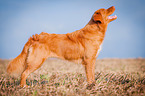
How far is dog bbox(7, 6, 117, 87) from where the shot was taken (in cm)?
368

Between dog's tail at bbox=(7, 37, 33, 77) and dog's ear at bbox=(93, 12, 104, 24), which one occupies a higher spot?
dog's ear at bbox=(93, 12, 104, 24)

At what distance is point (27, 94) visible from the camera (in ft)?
9.69

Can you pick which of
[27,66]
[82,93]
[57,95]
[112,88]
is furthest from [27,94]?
[112,88]

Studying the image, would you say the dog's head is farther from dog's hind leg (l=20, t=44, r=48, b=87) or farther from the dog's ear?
dog's hind leg (l=20, t=44, r=48, b=87)

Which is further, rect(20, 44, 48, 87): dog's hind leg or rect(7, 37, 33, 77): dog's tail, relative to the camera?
rect(7, 37, 33, 77): dog's tail

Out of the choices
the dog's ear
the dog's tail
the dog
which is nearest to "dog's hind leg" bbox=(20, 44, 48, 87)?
the dog

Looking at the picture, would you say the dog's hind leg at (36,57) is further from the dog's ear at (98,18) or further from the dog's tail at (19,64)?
the dog's ear at (98,18)

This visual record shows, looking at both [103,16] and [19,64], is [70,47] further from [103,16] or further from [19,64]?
[19,64]

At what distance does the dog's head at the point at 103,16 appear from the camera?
3.82m

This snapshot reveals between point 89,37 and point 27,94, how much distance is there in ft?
7.64

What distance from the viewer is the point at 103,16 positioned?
3941 millimetres

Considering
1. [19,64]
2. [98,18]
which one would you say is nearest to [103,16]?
[98,18]

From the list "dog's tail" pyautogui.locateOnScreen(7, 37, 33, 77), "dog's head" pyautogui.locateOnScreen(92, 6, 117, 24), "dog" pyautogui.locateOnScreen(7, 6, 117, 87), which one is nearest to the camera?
"dog" pyautogui.locateOnScreen(7, 6, 117, 87)

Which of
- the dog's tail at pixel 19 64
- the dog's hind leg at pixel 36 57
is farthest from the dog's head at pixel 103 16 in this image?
the dog's tail at pixel 19 64
